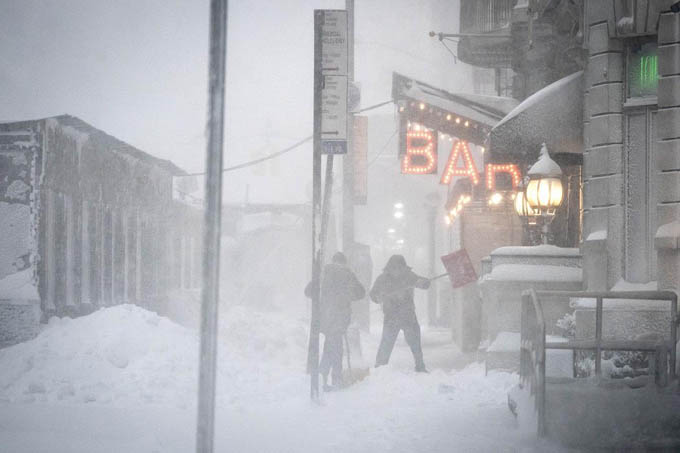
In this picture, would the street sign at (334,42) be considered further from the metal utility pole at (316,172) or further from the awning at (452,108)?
the awning at (452,108)

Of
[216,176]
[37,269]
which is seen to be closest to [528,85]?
[37,269]

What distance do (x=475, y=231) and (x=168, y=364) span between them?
1024 cm

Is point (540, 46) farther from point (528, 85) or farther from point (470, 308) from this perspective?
point (470, 308)

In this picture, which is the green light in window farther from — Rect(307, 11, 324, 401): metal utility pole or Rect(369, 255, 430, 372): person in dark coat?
Rect(369, 255, 430, 372): person in dark coat

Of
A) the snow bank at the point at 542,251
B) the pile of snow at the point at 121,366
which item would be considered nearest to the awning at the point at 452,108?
the snow bank at the point at 542,251

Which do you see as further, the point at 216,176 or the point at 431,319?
the point at 431,319

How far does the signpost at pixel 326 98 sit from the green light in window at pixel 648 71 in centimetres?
412

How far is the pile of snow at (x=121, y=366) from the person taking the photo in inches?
336

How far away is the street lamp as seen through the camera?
11.3 metres

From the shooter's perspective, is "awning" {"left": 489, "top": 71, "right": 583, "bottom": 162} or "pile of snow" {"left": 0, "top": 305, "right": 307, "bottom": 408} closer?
"pile of snow" {"left": 0, "top": 305, "right": 307, "bottom": 408}

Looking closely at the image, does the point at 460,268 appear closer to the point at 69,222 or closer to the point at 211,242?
the point at 69,222

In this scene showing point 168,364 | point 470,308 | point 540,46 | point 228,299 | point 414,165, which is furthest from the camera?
point 228,299

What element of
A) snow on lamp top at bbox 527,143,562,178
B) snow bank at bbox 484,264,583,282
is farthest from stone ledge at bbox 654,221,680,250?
snow on lamp top at bbox 527,143,562,178

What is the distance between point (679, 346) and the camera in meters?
6.77
